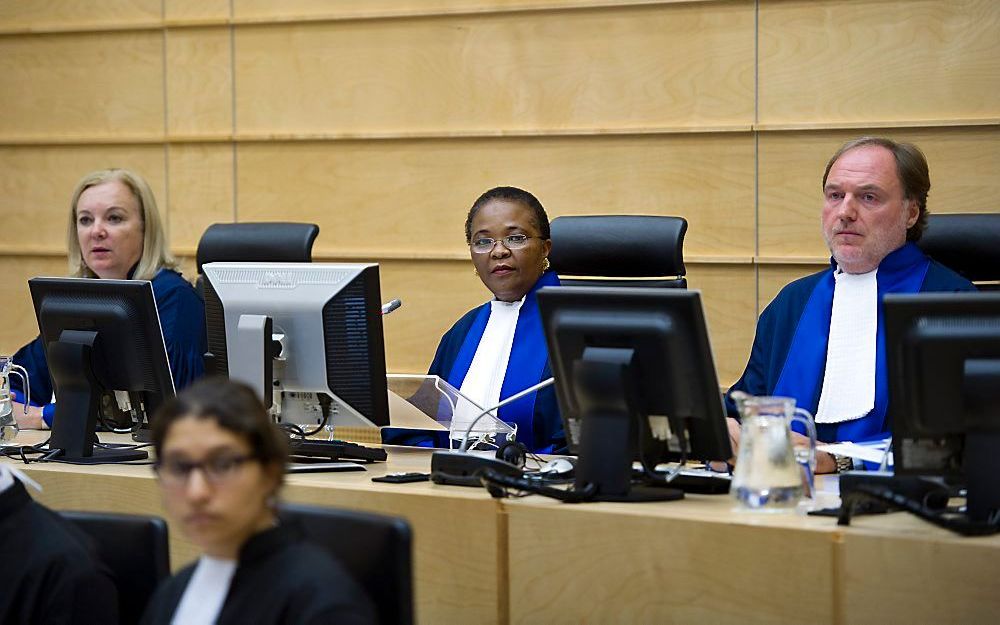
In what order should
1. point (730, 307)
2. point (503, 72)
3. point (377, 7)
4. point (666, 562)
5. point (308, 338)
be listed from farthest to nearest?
point (377, 7)
point (503, 72)
point (730, 307)
point (308, 338)
point (666, 562)

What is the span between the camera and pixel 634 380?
234 centimetres

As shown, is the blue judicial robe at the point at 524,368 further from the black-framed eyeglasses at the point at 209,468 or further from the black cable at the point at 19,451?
the black-framed eyeglasses at the point at 209,468

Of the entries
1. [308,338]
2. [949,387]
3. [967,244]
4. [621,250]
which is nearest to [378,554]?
[949,387]

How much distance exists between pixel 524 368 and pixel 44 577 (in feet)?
5.80

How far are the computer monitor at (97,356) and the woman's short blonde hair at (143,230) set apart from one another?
0.80 meters

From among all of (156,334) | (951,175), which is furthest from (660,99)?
(156,334)

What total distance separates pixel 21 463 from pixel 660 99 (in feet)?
8.29

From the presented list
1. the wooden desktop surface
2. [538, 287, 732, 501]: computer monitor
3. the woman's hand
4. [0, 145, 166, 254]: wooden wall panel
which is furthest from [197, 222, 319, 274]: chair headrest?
[538, 287, 732, 501]: computer monitor

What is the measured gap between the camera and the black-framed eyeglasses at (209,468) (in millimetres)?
1453

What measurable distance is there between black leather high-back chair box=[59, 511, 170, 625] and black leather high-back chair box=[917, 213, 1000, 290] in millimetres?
2121

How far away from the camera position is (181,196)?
514cm

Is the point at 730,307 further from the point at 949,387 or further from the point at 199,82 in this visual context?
the point at 949,387

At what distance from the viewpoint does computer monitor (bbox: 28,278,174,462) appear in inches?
112

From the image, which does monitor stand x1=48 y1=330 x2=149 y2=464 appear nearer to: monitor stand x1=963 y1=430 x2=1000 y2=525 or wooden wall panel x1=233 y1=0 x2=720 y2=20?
monitor stand x1=963 y1=430 x2=1000 y2=525
